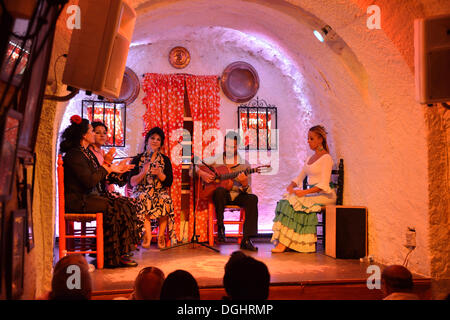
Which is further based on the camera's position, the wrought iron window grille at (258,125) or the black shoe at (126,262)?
the wrought iron window grille at (258,125)

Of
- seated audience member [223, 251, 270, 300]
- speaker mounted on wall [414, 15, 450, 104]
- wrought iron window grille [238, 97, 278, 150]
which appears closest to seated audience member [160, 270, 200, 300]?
seated audience member [223, 251, 270, 300]

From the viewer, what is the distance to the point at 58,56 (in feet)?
9.97

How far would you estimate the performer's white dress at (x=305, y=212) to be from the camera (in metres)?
4.67

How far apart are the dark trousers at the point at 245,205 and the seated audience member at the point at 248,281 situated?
131 inches

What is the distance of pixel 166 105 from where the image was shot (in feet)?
18.0

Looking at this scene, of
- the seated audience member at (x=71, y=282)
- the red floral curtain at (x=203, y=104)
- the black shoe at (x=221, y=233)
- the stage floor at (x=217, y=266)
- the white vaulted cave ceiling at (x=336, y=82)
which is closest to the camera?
the seated audience member at (x=71, y=282)

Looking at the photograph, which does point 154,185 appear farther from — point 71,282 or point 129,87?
point 71,282

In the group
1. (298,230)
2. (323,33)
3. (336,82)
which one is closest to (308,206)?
(298,230)

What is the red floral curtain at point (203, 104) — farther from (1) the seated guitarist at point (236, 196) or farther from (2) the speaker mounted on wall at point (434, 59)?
(2) the speaker mounted on wall at point (434, 59)

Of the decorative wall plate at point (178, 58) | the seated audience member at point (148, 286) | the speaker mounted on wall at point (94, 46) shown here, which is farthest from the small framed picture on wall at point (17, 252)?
the decorative wall plate at point (178, 58)

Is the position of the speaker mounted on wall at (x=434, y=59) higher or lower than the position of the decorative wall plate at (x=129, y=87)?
lower

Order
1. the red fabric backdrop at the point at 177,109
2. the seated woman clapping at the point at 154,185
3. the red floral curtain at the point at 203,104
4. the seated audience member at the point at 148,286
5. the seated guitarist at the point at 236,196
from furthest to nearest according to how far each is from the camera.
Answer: the red floral curtain at the point at 203,104 → the red fabric backdrop at the point at 177,109 → the seated guitarist at the point at 236,196 → the seated woman clapping at the point at 154,185 → the seated audience member at the point at 148,286

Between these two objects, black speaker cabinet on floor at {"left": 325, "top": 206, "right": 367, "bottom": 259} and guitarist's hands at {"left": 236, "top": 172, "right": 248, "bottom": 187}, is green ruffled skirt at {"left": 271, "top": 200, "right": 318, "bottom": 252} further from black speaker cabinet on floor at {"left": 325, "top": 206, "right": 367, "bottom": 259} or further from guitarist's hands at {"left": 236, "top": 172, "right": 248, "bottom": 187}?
guitarist's hands at {"left": 236, "top": 172, "right": 248, "bottom": 187}

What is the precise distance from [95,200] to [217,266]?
1.31 meters
